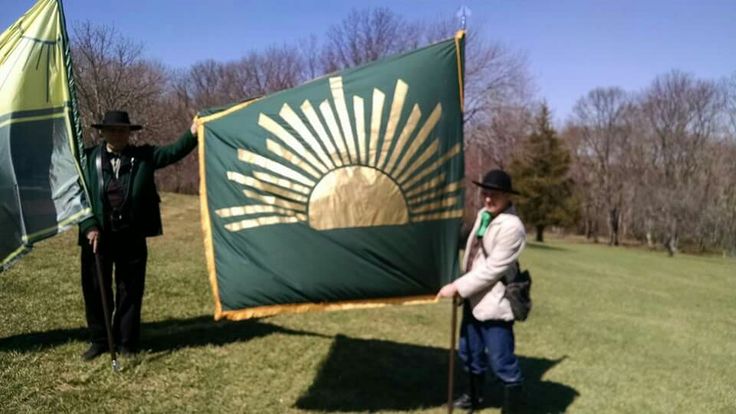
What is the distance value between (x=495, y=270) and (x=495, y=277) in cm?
6

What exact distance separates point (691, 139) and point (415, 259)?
4915 centimetres

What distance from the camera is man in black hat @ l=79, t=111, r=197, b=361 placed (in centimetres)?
455

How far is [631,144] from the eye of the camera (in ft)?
165

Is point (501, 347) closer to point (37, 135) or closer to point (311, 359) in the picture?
point (311, 359)

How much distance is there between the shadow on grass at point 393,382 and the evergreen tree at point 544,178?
3291cm

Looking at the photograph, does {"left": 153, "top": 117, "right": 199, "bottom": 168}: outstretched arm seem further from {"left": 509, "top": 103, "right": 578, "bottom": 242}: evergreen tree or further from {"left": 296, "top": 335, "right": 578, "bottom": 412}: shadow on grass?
{"left": 509, "top": 103, "right": 578, "bottom": 242}: evergreen tree

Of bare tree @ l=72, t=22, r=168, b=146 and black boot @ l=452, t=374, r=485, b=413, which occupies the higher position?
bare tree @ l=72, t=22, r=168, b=146

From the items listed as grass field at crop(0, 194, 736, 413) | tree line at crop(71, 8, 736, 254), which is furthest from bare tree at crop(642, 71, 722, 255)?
grass field at crop(0, 194, 736, 413)

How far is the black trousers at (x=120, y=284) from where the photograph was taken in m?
4.72

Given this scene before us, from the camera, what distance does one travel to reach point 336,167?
3.97m

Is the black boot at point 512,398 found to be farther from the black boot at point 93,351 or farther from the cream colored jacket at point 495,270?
the black boot at point 93,351

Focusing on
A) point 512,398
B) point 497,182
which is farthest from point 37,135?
point 512,398

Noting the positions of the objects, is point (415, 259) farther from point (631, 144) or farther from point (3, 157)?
point (631, 144)

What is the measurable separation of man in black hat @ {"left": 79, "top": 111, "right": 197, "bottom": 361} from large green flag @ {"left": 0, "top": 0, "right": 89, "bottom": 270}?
0.60 feet
